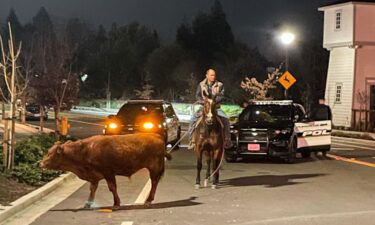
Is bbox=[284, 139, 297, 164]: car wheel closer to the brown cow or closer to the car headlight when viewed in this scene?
the car headlight

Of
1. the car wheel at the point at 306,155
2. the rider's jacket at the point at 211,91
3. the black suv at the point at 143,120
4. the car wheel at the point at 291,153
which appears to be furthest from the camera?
the black suv at the point at 143,120

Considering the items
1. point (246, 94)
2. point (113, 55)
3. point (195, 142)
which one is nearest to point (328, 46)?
point (246, 94)

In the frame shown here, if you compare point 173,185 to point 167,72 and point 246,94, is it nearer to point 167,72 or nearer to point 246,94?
point 246,94

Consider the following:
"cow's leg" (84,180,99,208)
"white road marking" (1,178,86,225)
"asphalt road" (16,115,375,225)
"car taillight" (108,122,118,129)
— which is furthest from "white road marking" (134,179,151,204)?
"car taillight" (108,122,118,129)

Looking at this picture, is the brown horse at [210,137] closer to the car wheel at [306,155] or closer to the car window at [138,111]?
the car wheel at [306,155]

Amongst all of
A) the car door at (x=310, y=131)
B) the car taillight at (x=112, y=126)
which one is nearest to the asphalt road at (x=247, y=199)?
the car door at (x=310, y=131)

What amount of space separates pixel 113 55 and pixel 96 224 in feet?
234

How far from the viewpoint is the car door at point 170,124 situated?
71.5 feet

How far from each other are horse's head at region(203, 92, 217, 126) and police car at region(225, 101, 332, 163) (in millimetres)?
5072

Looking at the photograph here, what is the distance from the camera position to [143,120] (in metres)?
20.7

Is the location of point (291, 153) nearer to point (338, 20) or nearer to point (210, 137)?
point (210, 137)

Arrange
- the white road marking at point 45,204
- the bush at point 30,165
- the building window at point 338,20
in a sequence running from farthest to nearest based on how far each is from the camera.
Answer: the building window at point 338,20 → the bush at point 30,165 → the white road marking at point 45,204

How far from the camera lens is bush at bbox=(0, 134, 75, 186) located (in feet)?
41.4

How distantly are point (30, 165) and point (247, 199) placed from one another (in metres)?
5.18
